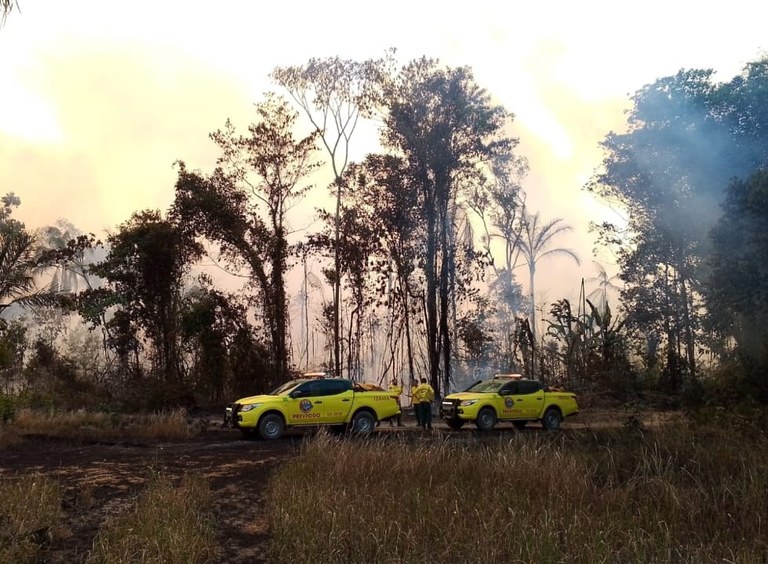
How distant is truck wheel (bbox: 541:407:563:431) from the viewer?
21984mm

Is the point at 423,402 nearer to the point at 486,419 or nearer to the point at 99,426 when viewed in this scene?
the point at 486,419

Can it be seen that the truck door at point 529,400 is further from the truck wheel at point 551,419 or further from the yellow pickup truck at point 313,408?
the yellow pickup truck at point 313,408

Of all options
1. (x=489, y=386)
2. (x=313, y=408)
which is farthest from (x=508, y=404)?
(x=313, y=408)

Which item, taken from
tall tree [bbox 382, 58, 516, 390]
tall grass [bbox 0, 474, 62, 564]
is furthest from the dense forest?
tall grass [bbox 0, 474, 62, 564]

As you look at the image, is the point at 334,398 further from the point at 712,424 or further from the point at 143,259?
the point at 143,259

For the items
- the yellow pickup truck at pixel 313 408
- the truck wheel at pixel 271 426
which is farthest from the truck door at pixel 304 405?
the truck wheel at pixel 271 426

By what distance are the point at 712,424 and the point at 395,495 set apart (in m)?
7.23

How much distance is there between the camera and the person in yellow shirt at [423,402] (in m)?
20.7

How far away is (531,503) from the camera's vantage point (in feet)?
26.8

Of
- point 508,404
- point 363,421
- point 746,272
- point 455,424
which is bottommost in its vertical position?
point 455,424

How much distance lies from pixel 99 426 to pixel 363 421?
8194mm

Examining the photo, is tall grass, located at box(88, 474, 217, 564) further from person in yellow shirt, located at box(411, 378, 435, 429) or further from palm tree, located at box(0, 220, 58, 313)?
palm tree, located at box(0, 220, 58, 313)


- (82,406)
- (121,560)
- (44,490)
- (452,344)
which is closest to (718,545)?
(121,560)

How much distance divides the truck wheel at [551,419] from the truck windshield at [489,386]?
1.81 meters
